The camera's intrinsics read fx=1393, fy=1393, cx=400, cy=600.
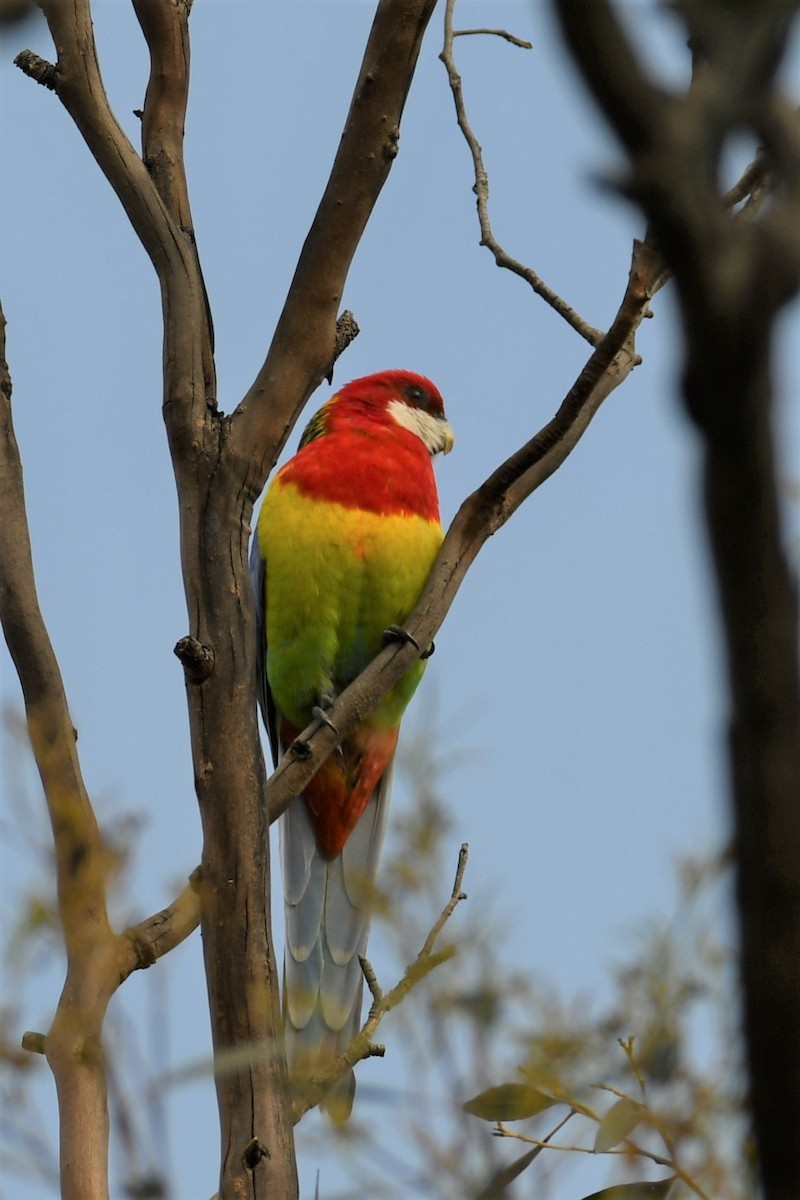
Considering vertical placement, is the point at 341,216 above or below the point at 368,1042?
above

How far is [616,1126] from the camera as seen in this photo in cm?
141

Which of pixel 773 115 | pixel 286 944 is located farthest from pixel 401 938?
pixel 286 944

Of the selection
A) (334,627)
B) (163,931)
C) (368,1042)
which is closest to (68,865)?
(163,931)

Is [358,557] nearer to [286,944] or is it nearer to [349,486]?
[349,486]

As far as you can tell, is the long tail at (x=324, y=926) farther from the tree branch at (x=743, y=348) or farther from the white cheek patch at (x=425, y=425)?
the tree branch at (x=743, y=348)

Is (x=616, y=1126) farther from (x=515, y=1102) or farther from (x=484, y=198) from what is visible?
(x=484, y=198)

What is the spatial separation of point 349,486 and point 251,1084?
2.30 m

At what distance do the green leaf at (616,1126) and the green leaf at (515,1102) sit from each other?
0.11 meters

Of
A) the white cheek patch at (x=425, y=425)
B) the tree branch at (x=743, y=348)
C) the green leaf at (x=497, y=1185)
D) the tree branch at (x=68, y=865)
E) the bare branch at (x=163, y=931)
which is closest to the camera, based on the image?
the tree branch at (x=743, y=348)

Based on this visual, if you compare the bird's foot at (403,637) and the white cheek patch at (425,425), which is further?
the white cheek patch at (425,425)

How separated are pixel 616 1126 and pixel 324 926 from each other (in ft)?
8.14

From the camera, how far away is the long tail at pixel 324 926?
346cm

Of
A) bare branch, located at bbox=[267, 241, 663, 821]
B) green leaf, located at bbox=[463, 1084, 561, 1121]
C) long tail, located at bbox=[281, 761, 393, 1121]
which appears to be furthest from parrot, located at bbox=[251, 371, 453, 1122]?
green leaf, located at bbox=[463, 1084, 561, 1121]

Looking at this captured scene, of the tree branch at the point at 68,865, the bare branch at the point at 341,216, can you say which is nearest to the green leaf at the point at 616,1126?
the tree branch at the point at 68,865
